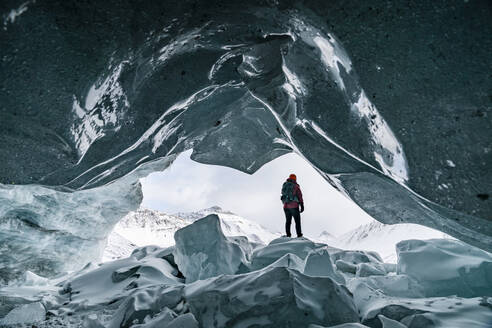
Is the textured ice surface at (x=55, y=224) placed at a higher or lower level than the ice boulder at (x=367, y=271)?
higher

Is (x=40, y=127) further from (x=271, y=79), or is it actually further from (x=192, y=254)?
(x=192, y=254)

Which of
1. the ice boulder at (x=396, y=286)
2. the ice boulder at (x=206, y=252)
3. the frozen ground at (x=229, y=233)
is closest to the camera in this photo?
the ice boulder at (x=396, y=286)

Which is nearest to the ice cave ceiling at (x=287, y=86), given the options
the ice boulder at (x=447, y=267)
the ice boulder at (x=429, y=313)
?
the ice boulder at (x=447, y=267)

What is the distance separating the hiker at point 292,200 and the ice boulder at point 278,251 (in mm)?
1877

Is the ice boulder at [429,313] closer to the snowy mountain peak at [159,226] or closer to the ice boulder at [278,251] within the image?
the ice boulder at [278,251]

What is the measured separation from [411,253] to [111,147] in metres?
2.19

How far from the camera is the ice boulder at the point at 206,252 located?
9.00 ft

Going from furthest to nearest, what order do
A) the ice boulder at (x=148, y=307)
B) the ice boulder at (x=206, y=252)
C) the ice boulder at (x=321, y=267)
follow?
→ 1. the ice boulder at (x=206, y=252)
2. the ice boulder at (x=321, y=267)
3. the ice boulder at (x=148, y=307)

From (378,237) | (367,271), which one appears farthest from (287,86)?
(378,237)

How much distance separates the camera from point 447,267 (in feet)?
7.39

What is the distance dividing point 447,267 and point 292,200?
3144 mm

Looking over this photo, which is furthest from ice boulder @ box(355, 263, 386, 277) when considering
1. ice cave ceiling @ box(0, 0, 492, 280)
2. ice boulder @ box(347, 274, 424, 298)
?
ice cave ceiling @ box(0, 0, 492, 280)

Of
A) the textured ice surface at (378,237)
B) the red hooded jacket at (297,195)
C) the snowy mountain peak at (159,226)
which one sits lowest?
the textured ice surface at (378,237)

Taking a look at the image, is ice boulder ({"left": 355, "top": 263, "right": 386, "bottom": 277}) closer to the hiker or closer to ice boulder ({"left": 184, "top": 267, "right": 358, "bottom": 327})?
ice boulder ({"left": 184, "top": 267, "right": 358, "bottom": 327})
